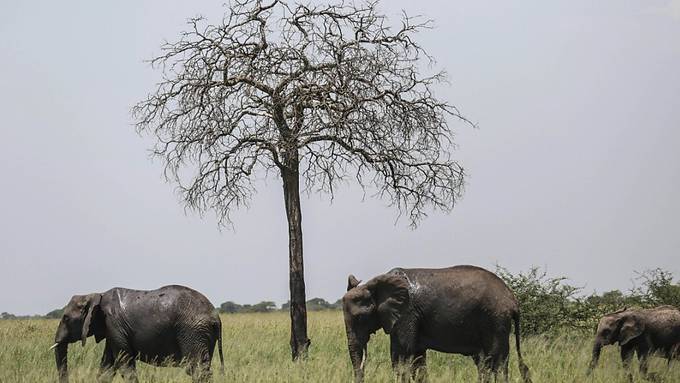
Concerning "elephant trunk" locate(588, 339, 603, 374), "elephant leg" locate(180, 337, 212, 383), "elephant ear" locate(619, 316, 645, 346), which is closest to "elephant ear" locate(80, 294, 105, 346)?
"elephant leg" locate(180, 337, 212, 383)

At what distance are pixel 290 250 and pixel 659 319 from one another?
331 inches

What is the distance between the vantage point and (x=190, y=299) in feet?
54.3

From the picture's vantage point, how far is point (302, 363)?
750 inches

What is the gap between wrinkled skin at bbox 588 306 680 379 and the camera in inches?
790

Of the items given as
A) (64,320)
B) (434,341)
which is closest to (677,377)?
(434,341)

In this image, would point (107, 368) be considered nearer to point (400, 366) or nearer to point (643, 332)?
point (400, 366)

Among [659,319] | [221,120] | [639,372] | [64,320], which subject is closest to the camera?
[64,320]

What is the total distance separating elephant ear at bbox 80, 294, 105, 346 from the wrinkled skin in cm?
939

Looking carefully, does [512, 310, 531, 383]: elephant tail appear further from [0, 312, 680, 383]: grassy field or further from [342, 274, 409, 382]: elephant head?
[342, 274, 409, 382]: elephant head

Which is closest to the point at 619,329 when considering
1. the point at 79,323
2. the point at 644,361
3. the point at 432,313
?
the point at 644,361

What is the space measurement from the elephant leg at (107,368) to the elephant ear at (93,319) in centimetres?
31

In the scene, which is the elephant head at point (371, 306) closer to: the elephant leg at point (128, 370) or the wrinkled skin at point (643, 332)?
the elephant leg at point (128, 370)

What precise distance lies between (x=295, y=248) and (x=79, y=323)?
7.46 meters

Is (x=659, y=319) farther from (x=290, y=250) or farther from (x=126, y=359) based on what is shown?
(x=126, y=359)
